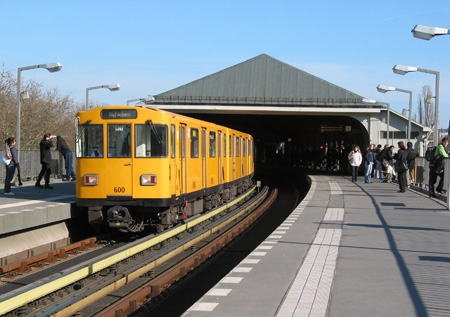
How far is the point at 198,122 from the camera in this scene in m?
18.0

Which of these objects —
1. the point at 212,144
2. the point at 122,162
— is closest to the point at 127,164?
the point at 122,162

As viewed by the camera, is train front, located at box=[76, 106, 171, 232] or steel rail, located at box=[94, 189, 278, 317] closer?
steel rail, located at box=[94, 189, 278, 317]

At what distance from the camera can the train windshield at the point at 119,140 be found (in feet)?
46.9

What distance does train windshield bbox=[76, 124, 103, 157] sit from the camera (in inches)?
567

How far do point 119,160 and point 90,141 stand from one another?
2.85 feet

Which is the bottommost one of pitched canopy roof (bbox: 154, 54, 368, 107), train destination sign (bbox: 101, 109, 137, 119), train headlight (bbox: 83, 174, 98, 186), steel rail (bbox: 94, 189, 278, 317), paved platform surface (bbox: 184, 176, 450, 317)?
steel rail (bbox: 94, 189, 278, 317)

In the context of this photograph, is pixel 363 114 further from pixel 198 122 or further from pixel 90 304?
pixel 90 304

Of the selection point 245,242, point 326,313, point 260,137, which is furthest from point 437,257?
point 260,137

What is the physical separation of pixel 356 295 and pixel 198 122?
11.3 metres

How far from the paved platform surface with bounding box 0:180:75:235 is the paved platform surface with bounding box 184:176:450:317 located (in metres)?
Result: 5.27

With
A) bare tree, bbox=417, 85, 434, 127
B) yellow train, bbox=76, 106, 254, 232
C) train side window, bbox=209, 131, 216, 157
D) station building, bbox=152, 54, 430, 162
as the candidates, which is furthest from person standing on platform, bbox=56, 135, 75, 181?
bare tree, bbox=417, 85, 434, 127

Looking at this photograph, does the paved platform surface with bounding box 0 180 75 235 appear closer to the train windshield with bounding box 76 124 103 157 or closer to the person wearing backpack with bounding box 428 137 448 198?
the train windshield with bounding box 76 124 103 157

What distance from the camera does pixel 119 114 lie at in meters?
14.3

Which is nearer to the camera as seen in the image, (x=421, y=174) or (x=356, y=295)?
(x=356, y=295)
